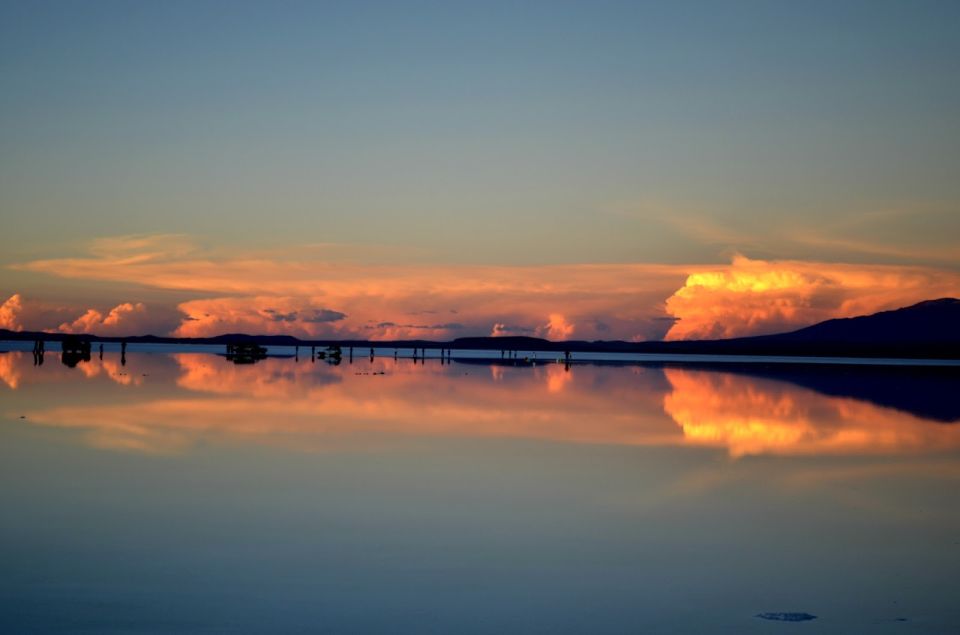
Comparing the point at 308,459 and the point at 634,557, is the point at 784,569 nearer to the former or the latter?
the point at 634,557

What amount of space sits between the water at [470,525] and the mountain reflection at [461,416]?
13.7 inches

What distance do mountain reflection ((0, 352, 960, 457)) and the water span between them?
0.35 meters

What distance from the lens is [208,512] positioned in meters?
19.2

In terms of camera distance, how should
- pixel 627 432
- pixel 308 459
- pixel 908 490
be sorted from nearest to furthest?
1. pixel 908 490
2. pixel 308 459
3. pixel 627 432

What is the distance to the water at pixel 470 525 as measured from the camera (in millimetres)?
12844

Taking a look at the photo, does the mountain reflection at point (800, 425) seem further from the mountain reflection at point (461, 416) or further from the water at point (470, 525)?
the water at point (470, 525)

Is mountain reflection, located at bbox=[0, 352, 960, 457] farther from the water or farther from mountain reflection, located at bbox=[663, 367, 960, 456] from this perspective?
the water

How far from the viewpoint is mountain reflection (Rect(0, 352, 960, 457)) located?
109 feet

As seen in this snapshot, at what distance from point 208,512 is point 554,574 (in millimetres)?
7678

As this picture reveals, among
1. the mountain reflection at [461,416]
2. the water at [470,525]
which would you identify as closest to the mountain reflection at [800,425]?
the mountain reflection at [461,416]

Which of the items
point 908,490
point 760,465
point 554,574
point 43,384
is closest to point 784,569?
point 554,574

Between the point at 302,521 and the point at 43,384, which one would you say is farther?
the point at 43,384

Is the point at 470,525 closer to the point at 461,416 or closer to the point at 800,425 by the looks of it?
the point at 461,416

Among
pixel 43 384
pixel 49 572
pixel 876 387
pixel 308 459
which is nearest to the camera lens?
pixel 49 572
